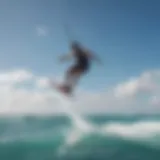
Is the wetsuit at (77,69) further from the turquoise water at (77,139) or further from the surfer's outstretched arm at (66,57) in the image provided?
the turquoise water at (77,139)

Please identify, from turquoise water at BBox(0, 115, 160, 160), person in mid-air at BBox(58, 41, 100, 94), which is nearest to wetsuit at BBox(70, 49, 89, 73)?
person in mid-air at BBox(58, 41, 100, 94)

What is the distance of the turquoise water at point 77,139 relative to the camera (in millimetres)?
3717

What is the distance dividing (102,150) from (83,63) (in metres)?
1.07

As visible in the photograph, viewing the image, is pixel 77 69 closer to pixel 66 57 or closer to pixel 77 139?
pixel 66 57

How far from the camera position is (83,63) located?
3541mm

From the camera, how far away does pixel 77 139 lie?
382 centimetres

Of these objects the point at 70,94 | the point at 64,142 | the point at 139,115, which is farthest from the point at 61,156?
the point at 139,115

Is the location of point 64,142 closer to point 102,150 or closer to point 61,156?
point 61,156

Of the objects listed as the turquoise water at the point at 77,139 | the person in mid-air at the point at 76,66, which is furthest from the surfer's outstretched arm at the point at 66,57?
the turquoise water at the point at 77,139

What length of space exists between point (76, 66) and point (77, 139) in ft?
3.02

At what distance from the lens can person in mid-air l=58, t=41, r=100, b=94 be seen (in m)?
3.52

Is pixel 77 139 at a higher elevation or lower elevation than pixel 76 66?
lower

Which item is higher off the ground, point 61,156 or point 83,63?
point 83,63

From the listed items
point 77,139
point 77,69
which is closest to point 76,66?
point 77,69
